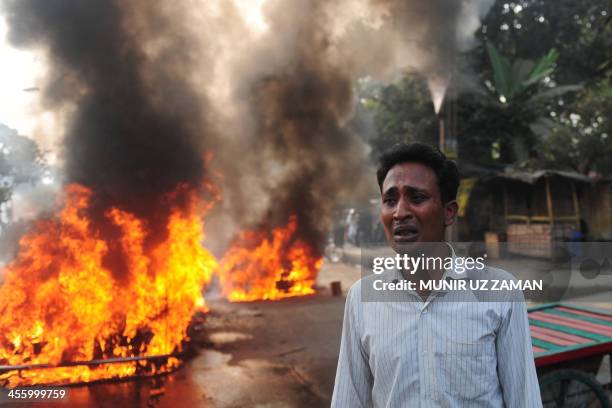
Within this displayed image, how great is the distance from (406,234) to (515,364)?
1.70ft

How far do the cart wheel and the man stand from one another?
1614mm

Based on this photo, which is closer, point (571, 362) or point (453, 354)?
point (453, 354)

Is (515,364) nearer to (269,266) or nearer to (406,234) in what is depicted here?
(406,234)

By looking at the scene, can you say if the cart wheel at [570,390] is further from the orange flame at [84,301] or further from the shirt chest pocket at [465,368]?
the orange flame at [84,301]

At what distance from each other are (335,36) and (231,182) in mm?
4860

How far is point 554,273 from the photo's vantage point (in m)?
7.48

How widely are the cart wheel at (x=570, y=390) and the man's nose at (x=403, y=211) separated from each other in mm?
1890

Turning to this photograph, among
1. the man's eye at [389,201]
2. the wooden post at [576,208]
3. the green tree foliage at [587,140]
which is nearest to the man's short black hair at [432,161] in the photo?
the man's eye at [389,201]

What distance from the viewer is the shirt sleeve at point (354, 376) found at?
1488 millimetres

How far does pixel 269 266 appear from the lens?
10094 mm

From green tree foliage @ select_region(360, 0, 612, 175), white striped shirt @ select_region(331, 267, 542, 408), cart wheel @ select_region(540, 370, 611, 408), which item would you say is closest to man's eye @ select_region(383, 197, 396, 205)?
white striped shirt @ select_region(331, 267, 542, 408)

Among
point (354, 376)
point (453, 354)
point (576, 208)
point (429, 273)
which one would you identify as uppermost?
point (576, 208)

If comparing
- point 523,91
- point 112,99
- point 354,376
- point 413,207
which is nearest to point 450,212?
point 413,207

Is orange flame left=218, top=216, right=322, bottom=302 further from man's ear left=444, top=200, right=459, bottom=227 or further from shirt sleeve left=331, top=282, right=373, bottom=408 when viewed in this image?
man's ear left=444, top=200, right=459, bottom=227
